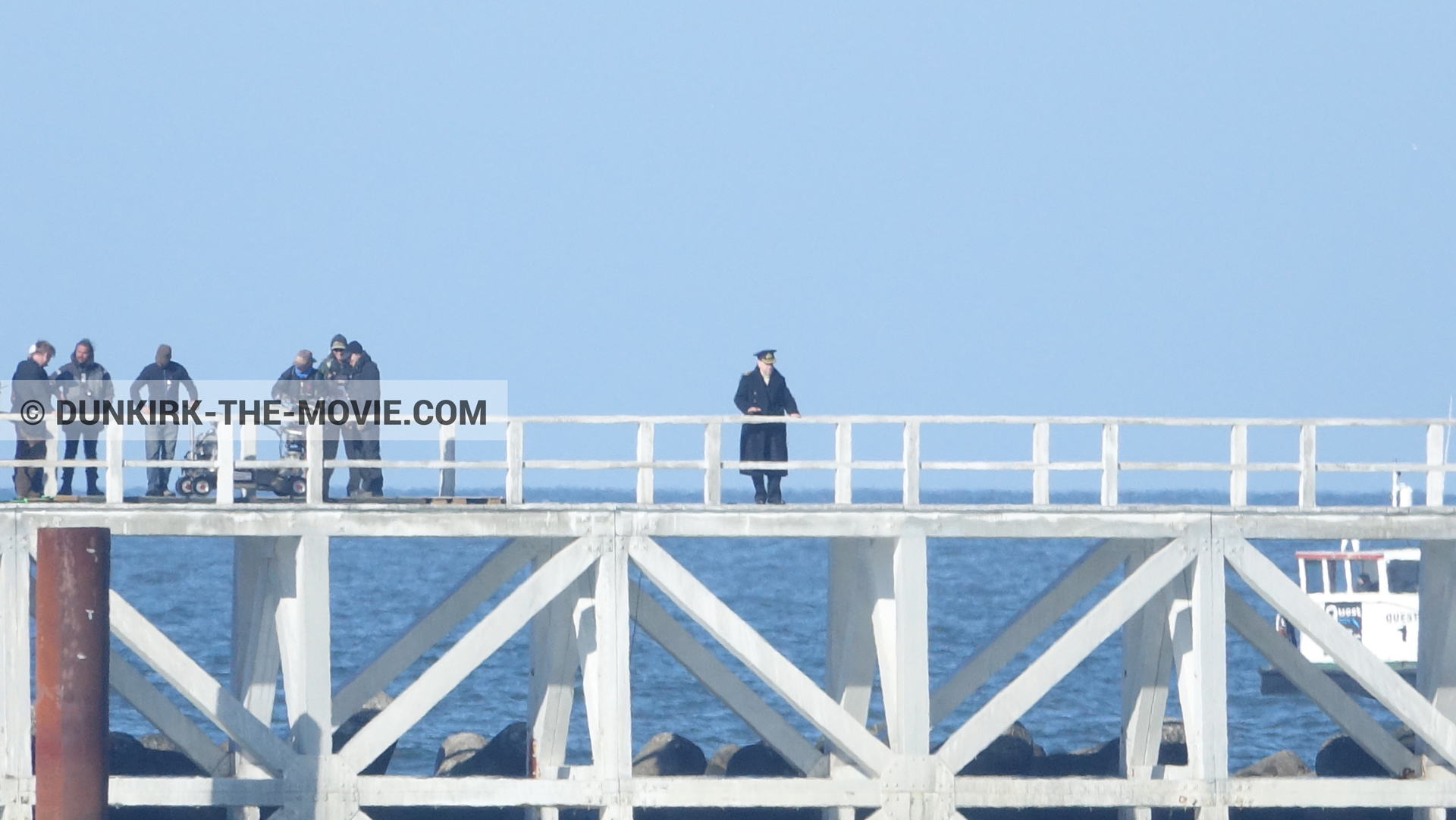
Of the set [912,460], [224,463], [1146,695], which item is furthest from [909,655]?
[224,463]

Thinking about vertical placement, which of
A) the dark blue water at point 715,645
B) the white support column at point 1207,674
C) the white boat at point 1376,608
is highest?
the white support column at point 1207,674

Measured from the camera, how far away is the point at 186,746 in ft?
65.9

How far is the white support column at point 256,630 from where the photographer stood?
63.0 ft

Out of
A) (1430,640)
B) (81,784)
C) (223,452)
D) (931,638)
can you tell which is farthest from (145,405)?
(931,638)

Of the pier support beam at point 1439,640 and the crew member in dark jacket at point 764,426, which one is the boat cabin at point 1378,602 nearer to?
the pier support beam at point 1439,640

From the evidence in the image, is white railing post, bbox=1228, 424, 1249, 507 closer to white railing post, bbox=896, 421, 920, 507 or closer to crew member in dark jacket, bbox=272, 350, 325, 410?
white railing post, bbox=896, 421, 920, 507

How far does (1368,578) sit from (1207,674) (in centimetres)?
2587

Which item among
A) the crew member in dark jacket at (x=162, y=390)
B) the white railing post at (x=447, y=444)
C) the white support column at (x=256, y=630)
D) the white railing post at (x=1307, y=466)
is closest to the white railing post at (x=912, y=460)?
the white railing post at (x=1307, y=466)

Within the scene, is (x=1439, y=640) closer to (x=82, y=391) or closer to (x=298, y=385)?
(x=298, y=385)

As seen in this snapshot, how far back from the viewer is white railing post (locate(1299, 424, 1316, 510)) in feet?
64.2

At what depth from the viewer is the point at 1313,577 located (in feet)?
147

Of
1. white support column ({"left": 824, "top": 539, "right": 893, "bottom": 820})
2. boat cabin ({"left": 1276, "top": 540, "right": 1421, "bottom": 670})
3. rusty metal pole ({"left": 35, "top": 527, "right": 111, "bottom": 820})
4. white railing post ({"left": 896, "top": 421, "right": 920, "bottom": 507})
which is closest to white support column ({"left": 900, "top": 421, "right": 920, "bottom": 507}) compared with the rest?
white railing post ({"left": 896, "top": 421, "right": 920, "bottom": 507})

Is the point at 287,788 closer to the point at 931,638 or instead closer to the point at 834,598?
the point at 834,598

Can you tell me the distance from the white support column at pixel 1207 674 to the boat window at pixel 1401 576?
82.8ft
